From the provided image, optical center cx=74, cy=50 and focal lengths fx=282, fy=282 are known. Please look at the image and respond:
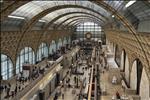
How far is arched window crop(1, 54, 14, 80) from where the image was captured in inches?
1741

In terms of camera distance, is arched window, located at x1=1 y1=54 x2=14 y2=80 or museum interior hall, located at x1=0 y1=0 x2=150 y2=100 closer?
museum interior hall, located at x1=0 y1=0 x2=150 y2=100

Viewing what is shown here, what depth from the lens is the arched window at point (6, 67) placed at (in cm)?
4422

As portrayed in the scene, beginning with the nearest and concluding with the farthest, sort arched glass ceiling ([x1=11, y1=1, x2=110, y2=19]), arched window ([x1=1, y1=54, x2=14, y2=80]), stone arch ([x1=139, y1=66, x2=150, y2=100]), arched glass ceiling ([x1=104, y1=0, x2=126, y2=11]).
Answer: stone arch ([x1=139, y1=66, x2=150, y2=100]), arched glass ceiling ([x1=104, y1=0, x2=126, y2=11]), arched window ([x1=1, y1=54, x2=14, y2=80]), arched glass ceiling ([x1=11, y1=1, x2=110, y2=19])

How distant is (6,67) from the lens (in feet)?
149

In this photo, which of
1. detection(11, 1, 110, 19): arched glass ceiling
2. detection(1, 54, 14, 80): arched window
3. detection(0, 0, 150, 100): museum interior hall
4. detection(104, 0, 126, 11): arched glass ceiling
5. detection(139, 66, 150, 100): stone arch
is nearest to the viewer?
detection(0, 0, 150, 100): museum interior hall

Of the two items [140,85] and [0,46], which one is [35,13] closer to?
[0,46]

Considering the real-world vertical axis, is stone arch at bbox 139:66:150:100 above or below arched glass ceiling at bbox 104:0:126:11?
below

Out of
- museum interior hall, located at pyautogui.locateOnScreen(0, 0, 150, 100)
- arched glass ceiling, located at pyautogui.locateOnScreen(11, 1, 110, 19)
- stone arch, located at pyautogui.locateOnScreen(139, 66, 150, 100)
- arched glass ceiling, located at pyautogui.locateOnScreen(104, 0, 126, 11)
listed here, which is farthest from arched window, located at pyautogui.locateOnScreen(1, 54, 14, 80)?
stone arch, located at pyautogui.locateOnScreen(139, 66, 150, 100)

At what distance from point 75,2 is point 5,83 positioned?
1826 centimetres

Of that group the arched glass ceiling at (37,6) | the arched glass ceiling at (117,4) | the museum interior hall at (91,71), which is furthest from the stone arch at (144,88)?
the arched glass ceiling at (37,6)

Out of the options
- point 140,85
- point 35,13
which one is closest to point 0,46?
point 35,13

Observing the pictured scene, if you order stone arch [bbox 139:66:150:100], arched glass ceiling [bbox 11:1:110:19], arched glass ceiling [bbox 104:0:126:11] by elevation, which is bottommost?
stone arch [bbox 139:66:150:100]

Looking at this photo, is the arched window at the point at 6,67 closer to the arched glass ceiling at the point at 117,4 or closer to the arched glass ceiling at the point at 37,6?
the arched glass ceiling at the point at 37,6

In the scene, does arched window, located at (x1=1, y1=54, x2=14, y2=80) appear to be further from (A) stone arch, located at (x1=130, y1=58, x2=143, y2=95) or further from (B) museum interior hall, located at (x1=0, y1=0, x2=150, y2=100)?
(A) stone arch, located at (x1=130, y1=58, x2=143, y2=95)
